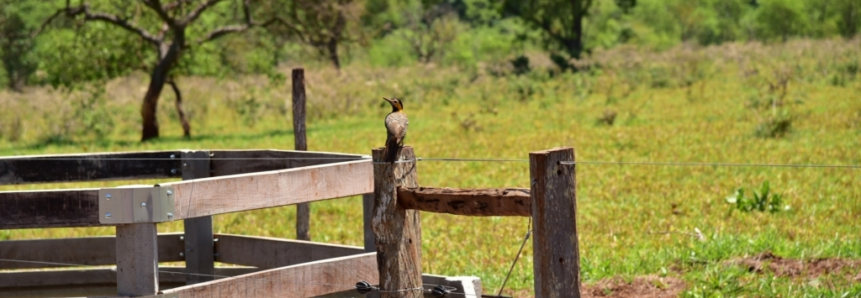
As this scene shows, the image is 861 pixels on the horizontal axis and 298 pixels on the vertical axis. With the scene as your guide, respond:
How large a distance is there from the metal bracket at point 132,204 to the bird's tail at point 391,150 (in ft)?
3.23

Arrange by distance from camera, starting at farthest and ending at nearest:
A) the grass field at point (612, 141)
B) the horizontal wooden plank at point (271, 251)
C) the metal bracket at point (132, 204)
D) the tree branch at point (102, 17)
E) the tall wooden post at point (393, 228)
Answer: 1. the tree branch at point (102, 17)
2. the grass field at point (612, 141)
3. the horizontal wooden plank at point (271, 251)
4. the tall wooden post at point (393, 228)
5. the metal bracket at point (132, 204)

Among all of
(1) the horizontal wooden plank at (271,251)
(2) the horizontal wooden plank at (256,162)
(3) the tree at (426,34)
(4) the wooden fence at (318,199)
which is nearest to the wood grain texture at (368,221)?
(4) the wooden fence at (318,199)

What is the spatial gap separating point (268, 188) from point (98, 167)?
2.33 m

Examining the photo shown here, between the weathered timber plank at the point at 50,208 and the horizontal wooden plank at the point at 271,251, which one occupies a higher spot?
the weathered timber plank at the point at 50,208

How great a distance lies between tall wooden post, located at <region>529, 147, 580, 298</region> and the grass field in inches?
110

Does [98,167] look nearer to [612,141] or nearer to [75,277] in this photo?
[75,277]

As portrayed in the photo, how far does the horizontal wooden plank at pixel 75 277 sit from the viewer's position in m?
6.56

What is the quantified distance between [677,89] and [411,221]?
899 inches

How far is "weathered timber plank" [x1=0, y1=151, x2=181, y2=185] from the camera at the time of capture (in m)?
6.41

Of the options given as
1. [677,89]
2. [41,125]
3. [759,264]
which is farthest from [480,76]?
[759,264]

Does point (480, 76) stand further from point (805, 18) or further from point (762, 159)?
point (805, 18)

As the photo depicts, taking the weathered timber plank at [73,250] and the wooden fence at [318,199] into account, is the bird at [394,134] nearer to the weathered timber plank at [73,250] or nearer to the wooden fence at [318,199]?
the wooden fence at [318,199]

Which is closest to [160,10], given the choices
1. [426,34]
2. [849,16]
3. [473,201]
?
[473,201]

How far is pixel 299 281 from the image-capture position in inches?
199
